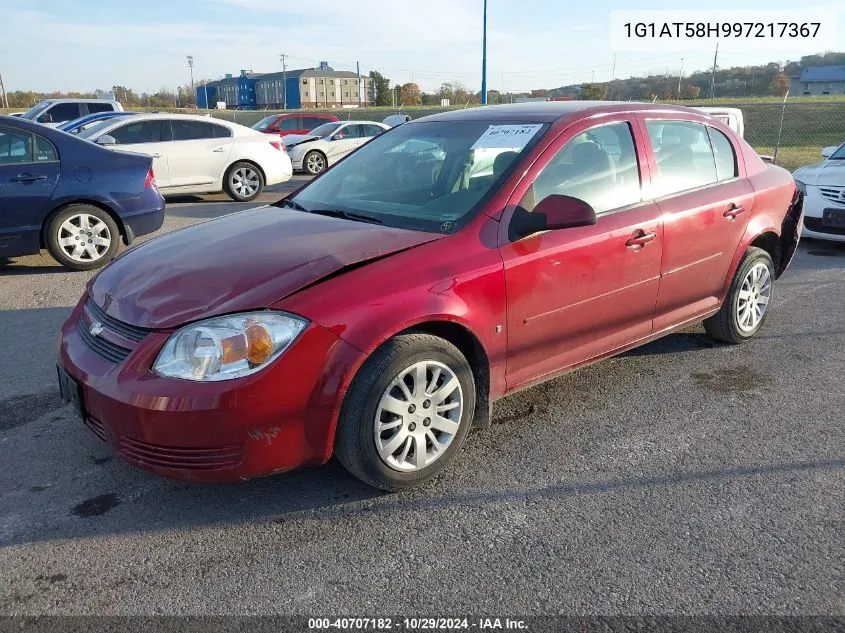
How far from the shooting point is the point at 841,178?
8.16m

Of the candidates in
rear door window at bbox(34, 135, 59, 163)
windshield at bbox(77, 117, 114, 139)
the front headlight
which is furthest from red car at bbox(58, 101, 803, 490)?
windshield at bbox(77, 117, 114, 139)

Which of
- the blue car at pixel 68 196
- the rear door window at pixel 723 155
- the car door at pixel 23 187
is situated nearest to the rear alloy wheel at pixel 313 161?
the blue car at pixel 68 196

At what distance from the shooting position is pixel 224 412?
266 cm

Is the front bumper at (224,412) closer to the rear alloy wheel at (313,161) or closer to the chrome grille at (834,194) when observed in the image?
the chrome grille at (834,194)

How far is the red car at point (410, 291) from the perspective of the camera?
8.99 feet

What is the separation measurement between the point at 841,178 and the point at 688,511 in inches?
269

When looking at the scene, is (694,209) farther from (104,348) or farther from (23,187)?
(23,187)

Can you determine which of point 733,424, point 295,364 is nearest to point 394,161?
point 295,364

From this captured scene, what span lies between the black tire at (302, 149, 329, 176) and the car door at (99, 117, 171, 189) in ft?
18.9

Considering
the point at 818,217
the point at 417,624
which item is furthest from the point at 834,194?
the point at 417,624

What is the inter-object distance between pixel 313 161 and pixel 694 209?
13.9 m

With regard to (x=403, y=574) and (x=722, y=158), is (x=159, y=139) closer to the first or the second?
(x=722, y=158)

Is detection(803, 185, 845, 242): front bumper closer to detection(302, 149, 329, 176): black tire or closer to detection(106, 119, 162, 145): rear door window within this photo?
detection(106, 119, 162, 145): rear door window

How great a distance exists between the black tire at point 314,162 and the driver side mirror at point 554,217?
1427cm
